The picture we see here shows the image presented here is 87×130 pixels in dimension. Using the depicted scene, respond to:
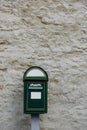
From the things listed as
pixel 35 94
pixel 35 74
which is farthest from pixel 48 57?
pixel 35 94

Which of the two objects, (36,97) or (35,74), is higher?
(35,74)

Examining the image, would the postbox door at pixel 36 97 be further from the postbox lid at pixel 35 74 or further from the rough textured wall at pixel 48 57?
the rough textured wall at pixel 48 57

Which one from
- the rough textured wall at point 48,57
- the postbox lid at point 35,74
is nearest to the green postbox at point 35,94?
the postbox lid at point 35,74

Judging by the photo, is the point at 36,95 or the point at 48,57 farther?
the point at 48,57

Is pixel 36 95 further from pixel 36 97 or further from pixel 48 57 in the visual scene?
pixel 48 57

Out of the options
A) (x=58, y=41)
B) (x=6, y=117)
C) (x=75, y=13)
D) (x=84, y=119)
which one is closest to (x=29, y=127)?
(x=6, y=117)

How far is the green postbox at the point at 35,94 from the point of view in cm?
354

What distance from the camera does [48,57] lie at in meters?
4.01

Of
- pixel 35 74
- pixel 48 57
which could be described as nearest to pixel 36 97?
pixel 35 74

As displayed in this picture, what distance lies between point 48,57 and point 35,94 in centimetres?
59

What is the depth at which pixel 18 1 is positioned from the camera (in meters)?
4.01

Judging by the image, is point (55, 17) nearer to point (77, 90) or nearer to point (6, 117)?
point (77, 90)

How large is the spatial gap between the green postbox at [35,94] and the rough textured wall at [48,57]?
0.41 metres

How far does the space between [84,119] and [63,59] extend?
2.16ft
